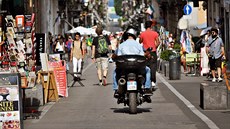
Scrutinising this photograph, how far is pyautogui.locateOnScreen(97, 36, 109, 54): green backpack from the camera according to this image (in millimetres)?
23734

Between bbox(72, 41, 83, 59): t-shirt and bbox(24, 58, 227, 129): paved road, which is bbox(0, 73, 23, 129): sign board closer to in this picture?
bbox(24, 58, 227, 129): paved road

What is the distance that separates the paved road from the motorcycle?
0.32 m

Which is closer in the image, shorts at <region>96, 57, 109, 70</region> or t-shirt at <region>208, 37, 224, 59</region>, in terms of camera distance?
shorts at <region>96, 57, 109, 70</region>

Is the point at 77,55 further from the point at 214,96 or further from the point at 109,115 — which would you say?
the point at 109,115

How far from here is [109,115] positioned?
15.1 meters

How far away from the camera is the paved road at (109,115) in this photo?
43.8ft

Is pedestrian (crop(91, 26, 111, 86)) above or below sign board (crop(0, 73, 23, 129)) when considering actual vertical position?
above

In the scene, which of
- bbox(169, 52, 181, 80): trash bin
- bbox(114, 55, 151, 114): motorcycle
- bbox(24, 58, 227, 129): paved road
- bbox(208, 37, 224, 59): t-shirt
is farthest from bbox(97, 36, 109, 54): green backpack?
bbox(114, 55, 151, 114): motorcycle

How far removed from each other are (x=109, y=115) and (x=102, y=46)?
889 centimetres

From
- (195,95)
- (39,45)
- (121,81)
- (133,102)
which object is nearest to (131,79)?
(121,81)

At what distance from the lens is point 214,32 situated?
79.6 feet

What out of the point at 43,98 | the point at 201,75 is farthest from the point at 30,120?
the point at 201,75

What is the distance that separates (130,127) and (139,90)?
2130 millimetres

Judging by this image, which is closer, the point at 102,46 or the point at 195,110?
the point at 195,110
